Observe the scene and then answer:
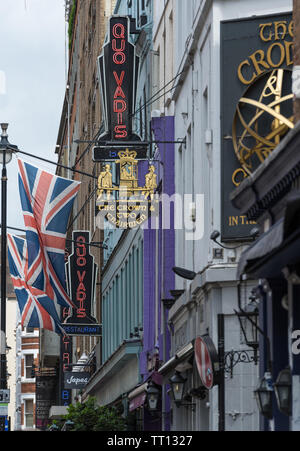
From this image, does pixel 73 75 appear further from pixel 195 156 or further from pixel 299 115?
pixel 299 115

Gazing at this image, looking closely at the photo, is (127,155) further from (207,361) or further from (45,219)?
(207,361)

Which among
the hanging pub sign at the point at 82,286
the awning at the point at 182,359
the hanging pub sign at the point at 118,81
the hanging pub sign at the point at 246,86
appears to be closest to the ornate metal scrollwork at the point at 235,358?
the hanging pub sign at the point at 246,86

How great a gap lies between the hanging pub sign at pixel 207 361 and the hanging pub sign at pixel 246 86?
1.74 metres

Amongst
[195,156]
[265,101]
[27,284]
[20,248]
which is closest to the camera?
[265,101]

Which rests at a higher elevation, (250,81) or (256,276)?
(250,81)

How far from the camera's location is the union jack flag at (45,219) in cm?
3456

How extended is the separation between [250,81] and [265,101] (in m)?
0.93

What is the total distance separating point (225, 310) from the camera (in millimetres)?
21391

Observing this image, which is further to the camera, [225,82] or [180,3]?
[180,3]

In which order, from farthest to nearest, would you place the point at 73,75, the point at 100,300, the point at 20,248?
the point at 73,75 < the point at 100,300 < the point at 20,248

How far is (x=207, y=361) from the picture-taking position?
67.6 feet

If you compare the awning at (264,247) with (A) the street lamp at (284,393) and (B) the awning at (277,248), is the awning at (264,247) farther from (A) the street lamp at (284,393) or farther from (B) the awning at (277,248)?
(A) the street lamp at (284,393)

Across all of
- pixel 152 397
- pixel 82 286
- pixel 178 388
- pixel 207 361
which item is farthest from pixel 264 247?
pixel 82 286
